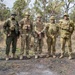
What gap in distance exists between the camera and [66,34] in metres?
11.8

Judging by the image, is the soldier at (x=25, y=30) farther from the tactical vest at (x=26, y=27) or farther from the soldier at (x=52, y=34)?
the soldier at (x=52, y=34)

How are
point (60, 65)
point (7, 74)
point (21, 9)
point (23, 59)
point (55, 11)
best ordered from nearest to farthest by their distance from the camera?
point (7, 74) → point (60, 65) → point (23, 59) → point (55, 11) → point (21, 9)

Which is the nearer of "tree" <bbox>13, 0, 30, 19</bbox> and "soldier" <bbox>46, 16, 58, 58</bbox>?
"soldier" <bbox>46, 16, 58, 58</bbox>

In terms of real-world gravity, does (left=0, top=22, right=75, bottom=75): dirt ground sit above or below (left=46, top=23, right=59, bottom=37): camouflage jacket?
below

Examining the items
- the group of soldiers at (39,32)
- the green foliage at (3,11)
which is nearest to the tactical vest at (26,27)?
the group of soldiers at (39,32)

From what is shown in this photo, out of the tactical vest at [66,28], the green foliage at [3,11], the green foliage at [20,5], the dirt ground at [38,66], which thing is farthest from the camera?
the green foliage at [3,11]

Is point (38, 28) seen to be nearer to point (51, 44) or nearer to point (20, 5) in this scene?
point (51, 44)

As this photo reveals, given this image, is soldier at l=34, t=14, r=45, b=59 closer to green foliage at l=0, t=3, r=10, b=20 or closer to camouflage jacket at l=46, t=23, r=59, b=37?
camouflage jacket at l=46, t=23, r=59, b=37

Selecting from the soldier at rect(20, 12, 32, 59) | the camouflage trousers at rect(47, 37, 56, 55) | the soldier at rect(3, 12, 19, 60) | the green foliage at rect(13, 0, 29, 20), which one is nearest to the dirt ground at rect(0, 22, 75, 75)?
the camouflage trousers at rect(47, 37, 56, 55)

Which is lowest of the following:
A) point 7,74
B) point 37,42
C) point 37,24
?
point 7,74

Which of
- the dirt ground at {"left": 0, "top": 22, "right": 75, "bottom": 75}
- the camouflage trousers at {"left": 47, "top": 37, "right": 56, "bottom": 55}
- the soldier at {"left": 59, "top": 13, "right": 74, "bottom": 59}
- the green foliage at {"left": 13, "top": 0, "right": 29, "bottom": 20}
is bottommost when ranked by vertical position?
the dirt ground at {"left": 0, "top": 22, "right": 75, "bottom": 75}

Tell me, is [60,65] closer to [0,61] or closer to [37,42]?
[37,42]

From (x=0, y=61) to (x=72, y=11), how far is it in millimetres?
21505

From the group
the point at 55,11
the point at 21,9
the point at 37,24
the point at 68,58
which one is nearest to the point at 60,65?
the point at 68,58
